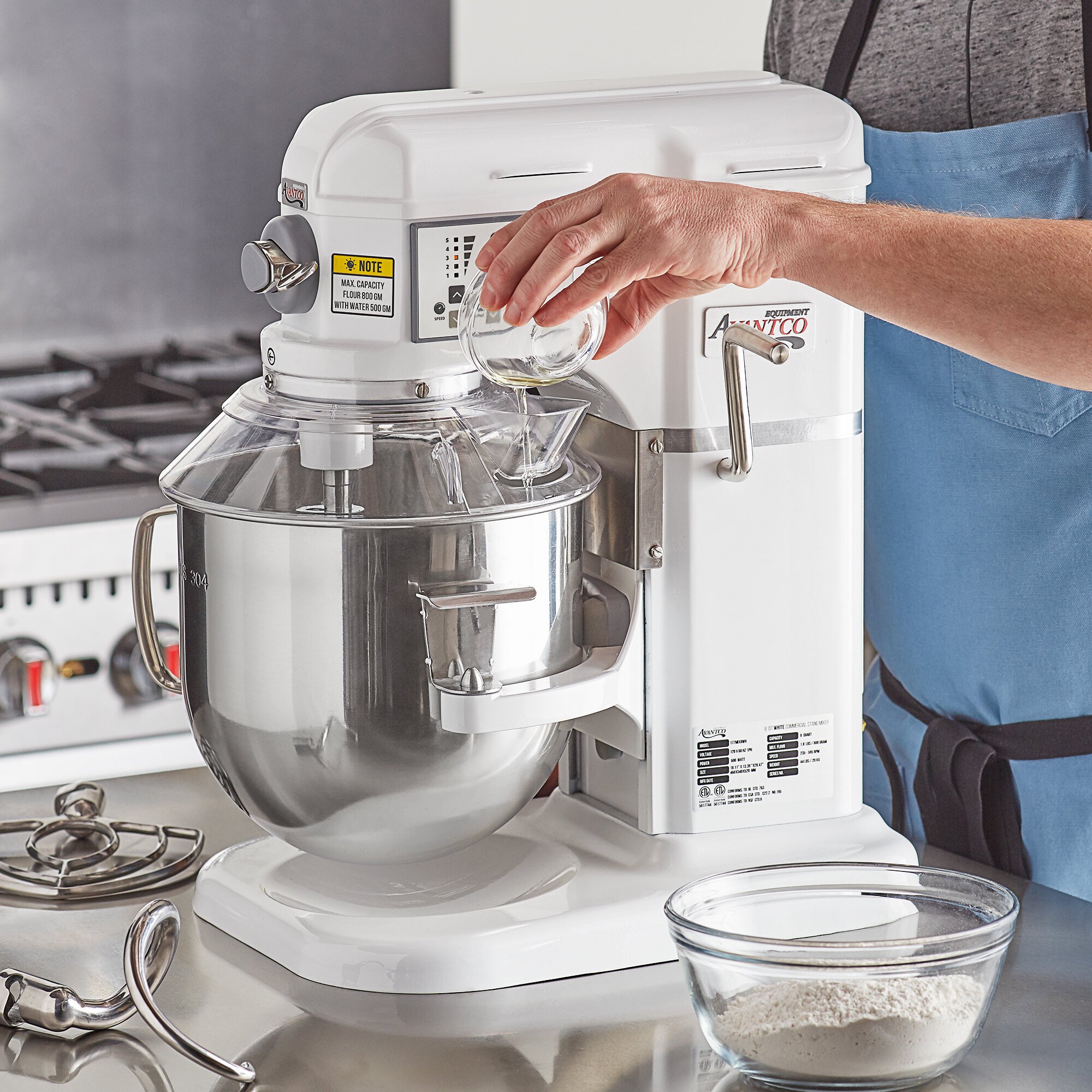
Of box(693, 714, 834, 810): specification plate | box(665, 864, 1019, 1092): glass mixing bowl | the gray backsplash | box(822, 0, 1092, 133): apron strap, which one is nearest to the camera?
box(665, 864, 1019, 1092): glass mixing bowl

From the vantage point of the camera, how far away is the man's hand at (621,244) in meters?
0.87

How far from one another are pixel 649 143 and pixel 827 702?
0.36m

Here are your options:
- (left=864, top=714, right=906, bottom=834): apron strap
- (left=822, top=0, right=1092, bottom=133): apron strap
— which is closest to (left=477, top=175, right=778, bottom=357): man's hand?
(left=822, top=0, right=1092, bottom=133): apron strap

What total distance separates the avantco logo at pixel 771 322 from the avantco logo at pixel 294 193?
0.24 meters

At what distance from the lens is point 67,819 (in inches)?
45.6

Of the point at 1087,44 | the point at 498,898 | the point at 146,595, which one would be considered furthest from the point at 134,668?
the point at 1087,44

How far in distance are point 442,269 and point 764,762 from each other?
14.6 inches

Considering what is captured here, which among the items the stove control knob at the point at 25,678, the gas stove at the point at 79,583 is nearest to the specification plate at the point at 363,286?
the gas stove at the point at 79,583

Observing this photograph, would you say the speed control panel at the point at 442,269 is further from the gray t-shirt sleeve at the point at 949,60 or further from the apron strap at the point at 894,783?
the apron strap at the point at 894,783

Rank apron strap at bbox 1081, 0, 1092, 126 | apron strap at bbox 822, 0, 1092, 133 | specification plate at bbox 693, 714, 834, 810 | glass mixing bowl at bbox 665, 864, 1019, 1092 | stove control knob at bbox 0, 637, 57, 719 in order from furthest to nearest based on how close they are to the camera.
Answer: stove control knob at bbox 0, 637, 57, 719, apron strap at bbox 822, 0, 1092, 133, apron strap at bbox 1081, 0, 1092, 126, specification plate at bbox 693, 714, 834, 810, glass mixing bowl at bbox 665, 864, 1019, 1092

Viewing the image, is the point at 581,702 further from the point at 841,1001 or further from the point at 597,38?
the point at 597,38

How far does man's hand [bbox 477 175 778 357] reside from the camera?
0.87 m

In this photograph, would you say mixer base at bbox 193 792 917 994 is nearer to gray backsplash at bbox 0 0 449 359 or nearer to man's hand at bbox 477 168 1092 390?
man's hand at bbox 477 168 1092 390

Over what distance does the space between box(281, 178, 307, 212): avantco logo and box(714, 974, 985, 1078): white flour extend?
0.48 meters
